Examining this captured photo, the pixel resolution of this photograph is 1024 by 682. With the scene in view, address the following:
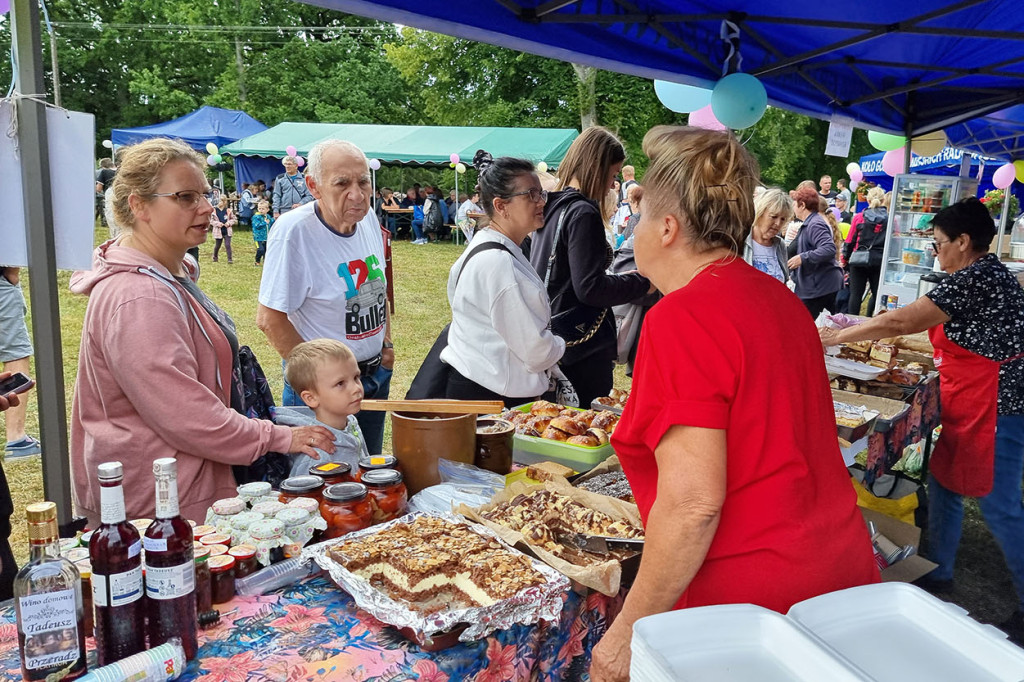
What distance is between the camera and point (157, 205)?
199cm

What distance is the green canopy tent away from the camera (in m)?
16.8

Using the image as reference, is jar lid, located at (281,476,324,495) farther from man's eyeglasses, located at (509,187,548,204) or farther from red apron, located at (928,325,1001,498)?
red apron, located at (928,325,1001,498)

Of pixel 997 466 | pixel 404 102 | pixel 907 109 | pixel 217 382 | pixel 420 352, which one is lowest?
pixel 420 352

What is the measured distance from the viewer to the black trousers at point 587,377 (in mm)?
3547

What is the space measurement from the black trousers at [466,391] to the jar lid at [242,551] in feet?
4.87

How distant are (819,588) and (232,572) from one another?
1.11 metres

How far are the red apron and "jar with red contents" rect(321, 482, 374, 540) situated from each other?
2.97 meters

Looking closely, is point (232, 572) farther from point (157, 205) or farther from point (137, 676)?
point (157, 205)

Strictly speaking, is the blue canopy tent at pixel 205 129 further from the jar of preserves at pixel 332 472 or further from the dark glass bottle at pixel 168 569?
the dark glass bottle at pixel 168 569

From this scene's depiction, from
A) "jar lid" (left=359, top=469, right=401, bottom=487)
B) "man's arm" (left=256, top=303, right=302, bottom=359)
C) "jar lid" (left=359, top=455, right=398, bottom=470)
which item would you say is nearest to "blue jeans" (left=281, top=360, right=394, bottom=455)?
"man's arm" (left=256, top=303, right=302, bottom=359)

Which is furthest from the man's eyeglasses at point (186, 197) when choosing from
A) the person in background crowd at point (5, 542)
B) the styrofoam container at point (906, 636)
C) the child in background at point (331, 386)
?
the styrofoam container at point (906, 636)

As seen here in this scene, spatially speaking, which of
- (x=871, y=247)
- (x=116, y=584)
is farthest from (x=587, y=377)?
(x=871, y=247)

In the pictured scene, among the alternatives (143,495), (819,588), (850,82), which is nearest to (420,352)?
(850,82)

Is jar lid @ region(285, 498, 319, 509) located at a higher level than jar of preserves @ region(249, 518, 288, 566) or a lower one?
higher
